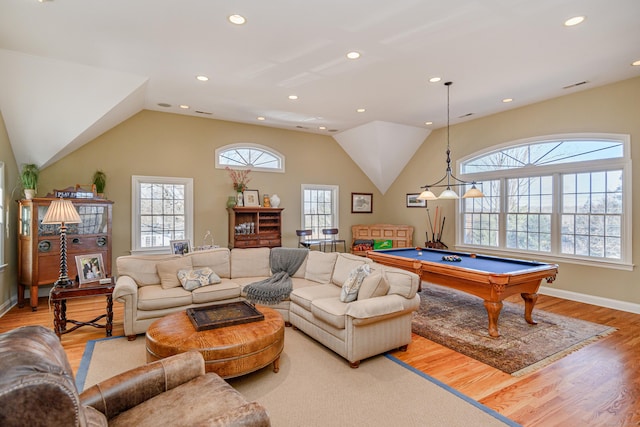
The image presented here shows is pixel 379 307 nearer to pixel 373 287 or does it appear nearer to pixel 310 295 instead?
pixel 373 287

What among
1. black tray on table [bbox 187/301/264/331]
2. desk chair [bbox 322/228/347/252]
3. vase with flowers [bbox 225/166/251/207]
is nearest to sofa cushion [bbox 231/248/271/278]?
black tray on table [bbox 187/301/264/331]

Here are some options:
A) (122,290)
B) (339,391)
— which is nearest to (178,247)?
(122,290)

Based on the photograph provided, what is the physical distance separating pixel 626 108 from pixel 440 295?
378 centimetres

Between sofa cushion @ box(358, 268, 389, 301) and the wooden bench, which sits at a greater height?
the wooden bench

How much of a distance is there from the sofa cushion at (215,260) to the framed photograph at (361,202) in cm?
435

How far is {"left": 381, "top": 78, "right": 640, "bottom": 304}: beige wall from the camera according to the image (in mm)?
4672

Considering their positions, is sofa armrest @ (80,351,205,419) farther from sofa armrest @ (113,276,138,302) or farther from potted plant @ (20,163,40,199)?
potted plant @ (20,163,40,199)

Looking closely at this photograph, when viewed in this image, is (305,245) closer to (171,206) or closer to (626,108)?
(171,206)

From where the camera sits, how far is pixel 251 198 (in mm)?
6871

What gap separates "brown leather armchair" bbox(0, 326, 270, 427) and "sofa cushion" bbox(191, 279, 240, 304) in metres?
2.07

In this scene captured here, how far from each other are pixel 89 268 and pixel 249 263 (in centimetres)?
192

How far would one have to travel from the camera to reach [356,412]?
2.38 metres

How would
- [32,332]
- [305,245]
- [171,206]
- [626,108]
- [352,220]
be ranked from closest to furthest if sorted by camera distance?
[32,332] → [626,108] → [171,206] → [305,245] → [352,220]

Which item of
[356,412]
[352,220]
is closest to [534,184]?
[352,220]
